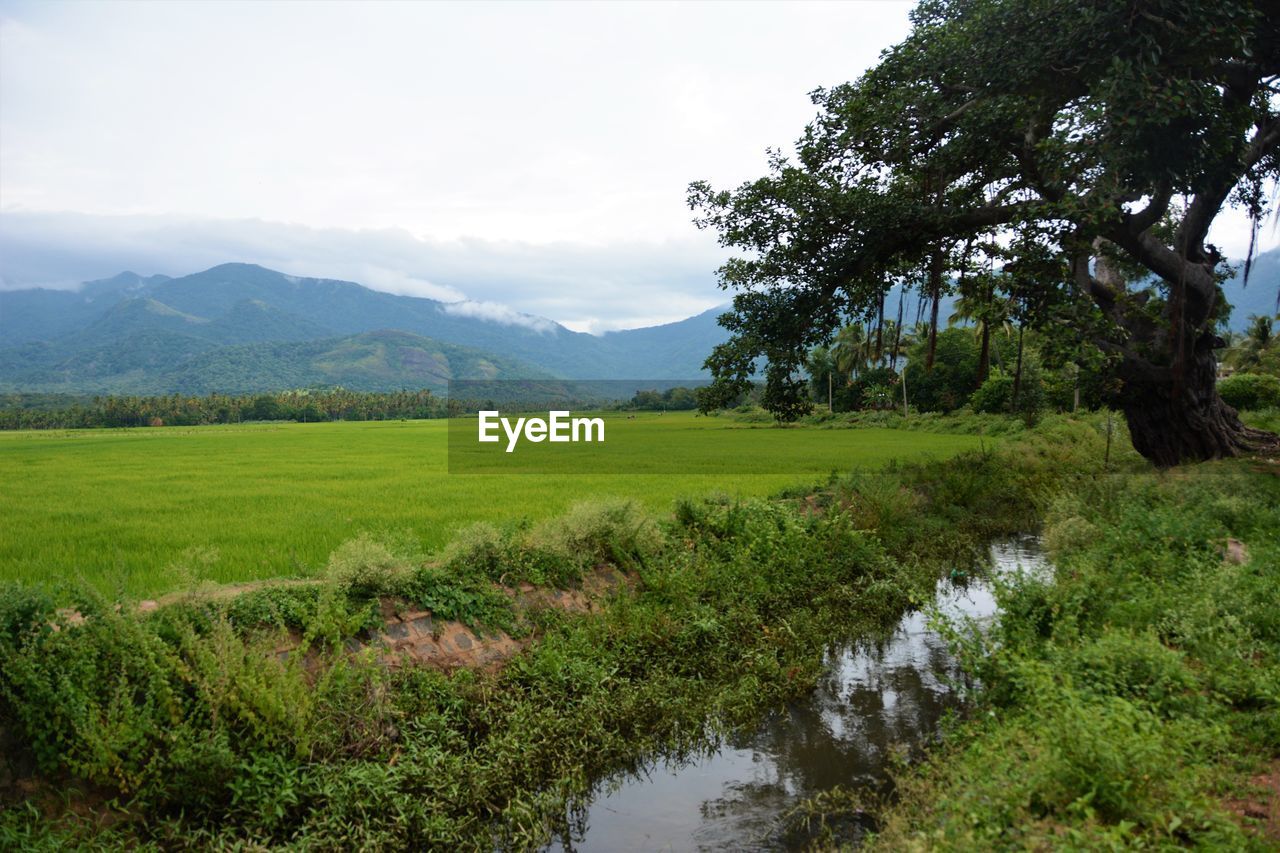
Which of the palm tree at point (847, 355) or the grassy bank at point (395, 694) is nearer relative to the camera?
the grassy bank at point (395, 694)

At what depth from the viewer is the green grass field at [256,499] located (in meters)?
8.98

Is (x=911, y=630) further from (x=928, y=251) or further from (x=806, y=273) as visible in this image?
(x=928, y=251)

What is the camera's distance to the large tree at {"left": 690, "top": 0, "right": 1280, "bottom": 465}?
11438 mm

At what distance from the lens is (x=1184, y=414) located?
Answer: 49.9ft

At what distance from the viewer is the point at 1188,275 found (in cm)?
1385

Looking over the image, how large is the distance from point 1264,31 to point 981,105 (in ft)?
14.7

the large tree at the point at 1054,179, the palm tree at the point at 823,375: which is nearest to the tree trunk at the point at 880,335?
the large tree at the point at 1054,179

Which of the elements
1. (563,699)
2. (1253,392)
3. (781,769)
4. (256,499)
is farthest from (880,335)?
(1253,392)

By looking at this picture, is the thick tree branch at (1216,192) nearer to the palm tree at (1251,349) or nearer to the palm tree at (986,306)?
the palm tree at (986,306)

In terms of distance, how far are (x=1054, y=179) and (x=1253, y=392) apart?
28.7 meters

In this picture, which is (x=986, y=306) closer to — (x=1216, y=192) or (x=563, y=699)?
(x=1216, y=192)

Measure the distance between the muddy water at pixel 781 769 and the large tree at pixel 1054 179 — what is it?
302 inches

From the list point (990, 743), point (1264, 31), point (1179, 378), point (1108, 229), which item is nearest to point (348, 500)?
point (990, 743)

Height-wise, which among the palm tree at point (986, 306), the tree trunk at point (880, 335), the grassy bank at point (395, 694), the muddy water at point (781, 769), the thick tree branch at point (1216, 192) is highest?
the thick tree branch at point (1216, 192)
